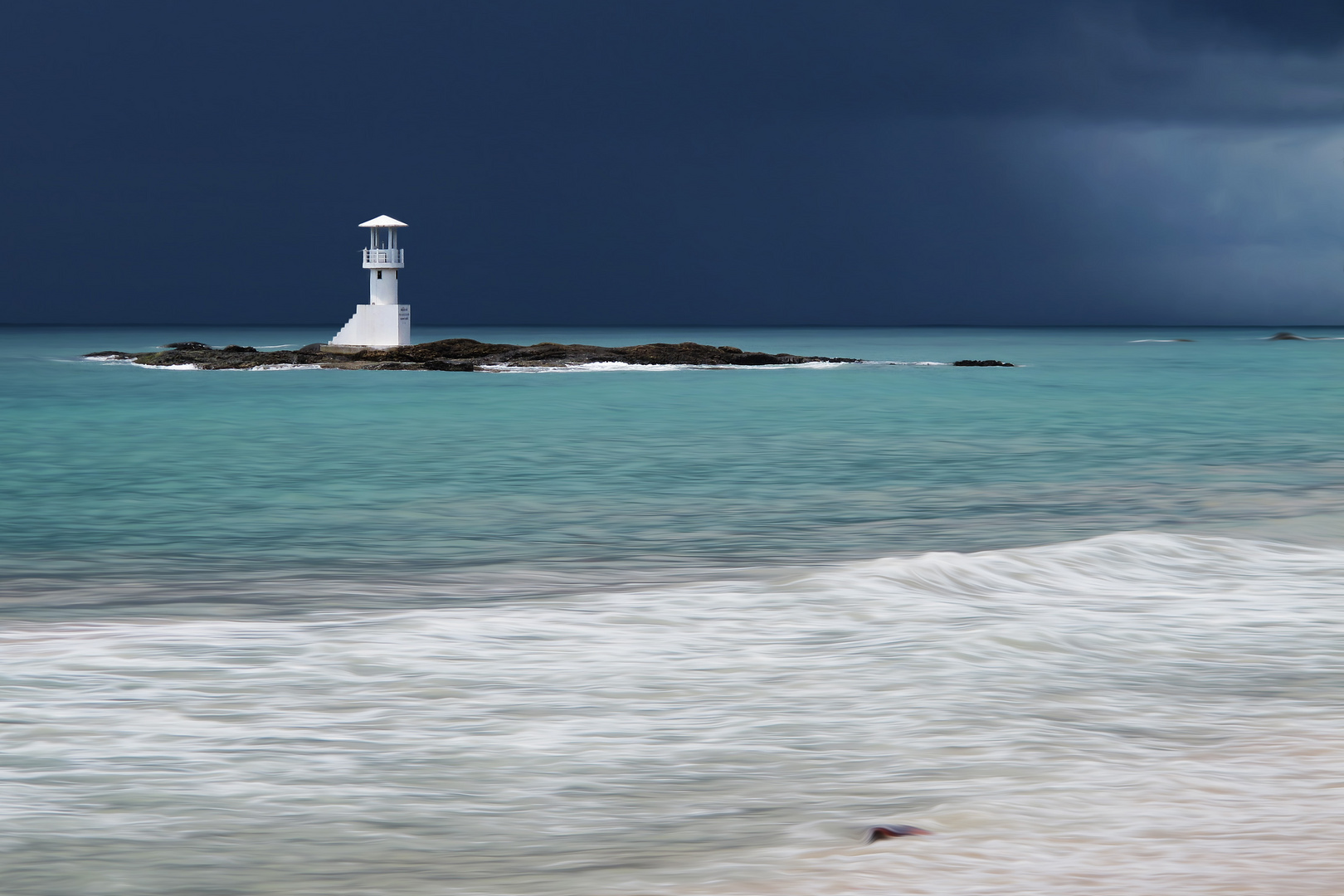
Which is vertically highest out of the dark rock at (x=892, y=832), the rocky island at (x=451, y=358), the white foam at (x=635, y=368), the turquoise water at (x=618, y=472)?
the rocky island at (x=451, y=358)

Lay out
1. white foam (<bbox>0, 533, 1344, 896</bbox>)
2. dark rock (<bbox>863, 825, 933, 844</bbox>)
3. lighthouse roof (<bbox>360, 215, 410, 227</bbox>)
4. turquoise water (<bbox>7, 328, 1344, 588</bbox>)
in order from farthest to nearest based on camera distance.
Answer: lighthouse roof (<bbox>360, 215, 410, 227</bbox>) → turquoise water (<bbox>7, 328, 1344, 588</bbox>) → dark rock (<bbox>863, 825, 933, 844</bbox>) → white foam (<bbox>0, 533, 1344, 896</bbox>)

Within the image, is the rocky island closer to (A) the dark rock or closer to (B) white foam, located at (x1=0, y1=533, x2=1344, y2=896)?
(B) white foam, located at (x1=0, y1=533, x2=1344, y2=896)

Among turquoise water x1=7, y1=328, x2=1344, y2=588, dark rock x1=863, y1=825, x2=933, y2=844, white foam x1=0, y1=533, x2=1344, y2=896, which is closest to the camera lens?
white foam x1=0, y1=533, x2=1344, y2=896

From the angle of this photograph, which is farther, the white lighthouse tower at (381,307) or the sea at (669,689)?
the white lighthouse tower at (381,307)

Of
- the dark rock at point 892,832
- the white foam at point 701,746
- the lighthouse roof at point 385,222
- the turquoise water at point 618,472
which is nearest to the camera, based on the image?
the white foam at point 701,746

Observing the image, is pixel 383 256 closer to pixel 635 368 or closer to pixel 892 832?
pixel 635 368

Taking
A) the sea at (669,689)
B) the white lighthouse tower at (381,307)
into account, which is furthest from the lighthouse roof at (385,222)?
the sea at (669,689)

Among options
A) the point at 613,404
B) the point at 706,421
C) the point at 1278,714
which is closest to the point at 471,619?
the point at 1278,714

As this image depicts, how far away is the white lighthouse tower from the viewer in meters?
52.2

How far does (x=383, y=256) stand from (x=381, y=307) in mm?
4008

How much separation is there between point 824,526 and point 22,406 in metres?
27.3

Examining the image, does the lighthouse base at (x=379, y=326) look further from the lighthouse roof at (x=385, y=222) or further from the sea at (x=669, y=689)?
the sea at (x=669, y=689)

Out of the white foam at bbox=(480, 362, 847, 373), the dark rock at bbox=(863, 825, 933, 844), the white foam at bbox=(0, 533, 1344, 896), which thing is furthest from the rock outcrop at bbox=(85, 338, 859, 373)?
the dark rock at bbox=(863, 825, 933, 844)

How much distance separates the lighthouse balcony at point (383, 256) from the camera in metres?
52.2
